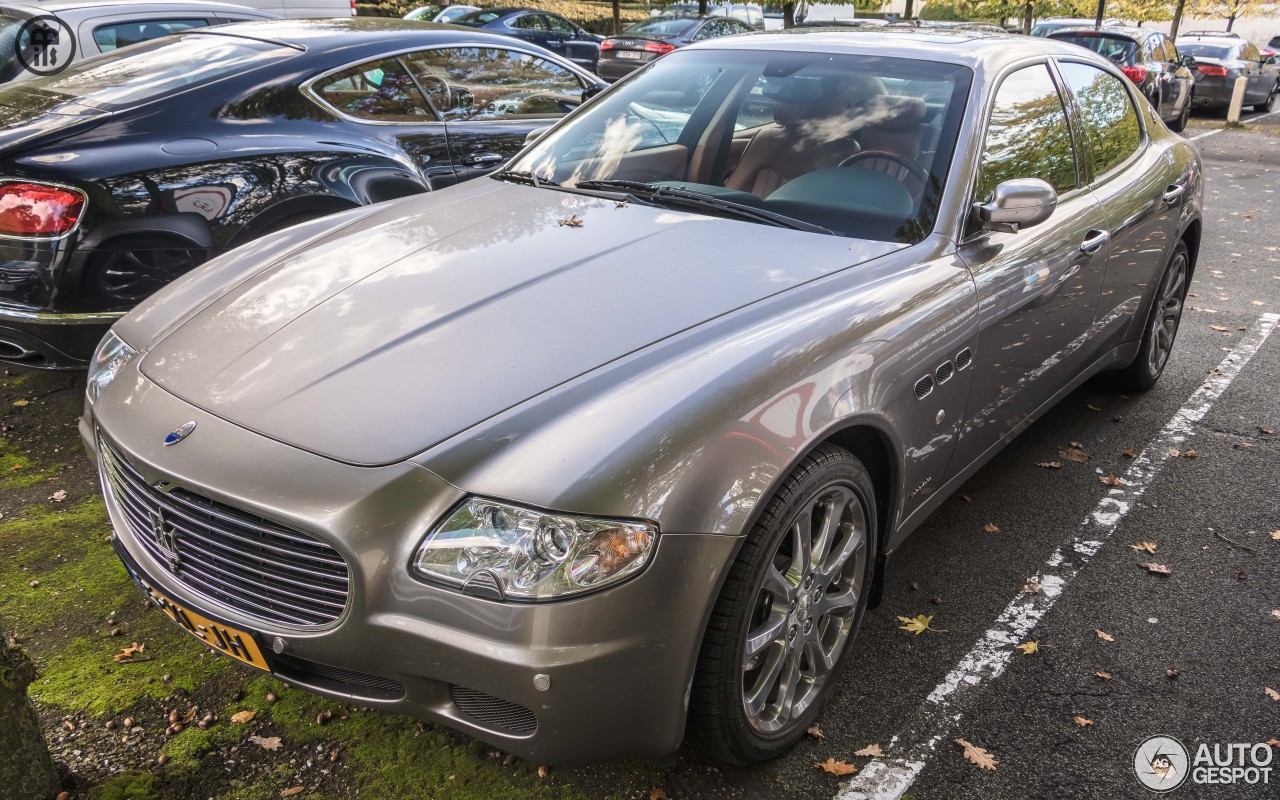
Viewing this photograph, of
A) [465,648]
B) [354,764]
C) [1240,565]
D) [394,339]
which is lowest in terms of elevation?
[1240,565]

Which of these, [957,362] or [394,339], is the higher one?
[394,339]

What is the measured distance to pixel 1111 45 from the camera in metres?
14.5

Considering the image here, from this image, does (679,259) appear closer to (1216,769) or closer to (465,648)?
(465,648)

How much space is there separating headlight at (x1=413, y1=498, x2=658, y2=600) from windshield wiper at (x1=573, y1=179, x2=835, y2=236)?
140cm

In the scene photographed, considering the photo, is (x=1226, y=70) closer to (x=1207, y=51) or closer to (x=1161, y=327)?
(x=1207, y=51)

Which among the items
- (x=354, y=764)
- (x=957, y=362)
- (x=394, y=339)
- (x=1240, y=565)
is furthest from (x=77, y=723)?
(x=1240, y=565)

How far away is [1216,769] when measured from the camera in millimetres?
2482

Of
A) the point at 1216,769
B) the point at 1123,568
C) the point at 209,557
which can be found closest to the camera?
the point at 209,557

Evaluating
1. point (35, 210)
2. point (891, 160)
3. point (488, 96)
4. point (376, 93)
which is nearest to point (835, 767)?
point (891, 160)

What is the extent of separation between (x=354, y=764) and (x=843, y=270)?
70.9 inches

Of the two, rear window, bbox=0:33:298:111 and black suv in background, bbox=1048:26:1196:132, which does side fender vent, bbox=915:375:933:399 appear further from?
black suv in background, bbox=1048:26:1196:132

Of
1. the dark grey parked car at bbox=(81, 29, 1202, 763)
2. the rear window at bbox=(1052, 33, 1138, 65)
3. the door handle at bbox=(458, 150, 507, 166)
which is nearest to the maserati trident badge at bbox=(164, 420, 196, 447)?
the dark grey parked car at bbox=(81, 29, 1202, 763)

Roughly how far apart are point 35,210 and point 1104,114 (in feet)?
14.0

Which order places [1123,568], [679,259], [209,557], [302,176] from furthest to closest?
[302,176]
[1123,568]
[679,259]
[209,557]
